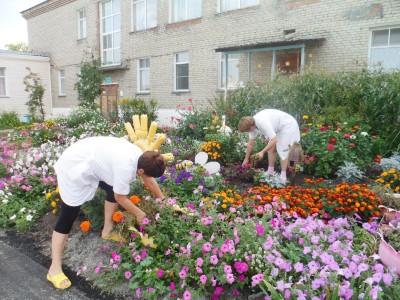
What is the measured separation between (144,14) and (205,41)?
4.74 metres

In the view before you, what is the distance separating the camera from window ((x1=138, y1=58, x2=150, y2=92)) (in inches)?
682

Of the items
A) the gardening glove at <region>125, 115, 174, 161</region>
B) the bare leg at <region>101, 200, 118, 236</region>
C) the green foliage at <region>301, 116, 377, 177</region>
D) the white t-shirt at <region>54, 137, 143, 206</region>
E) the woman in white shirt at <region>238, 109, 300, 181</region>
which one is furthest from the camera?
the green foliage at <region>301, 116, 377, 177</region>

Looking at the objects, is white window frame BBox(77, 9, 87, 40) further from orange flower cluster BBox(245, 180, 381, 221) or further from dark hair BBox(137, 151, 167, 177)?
dark hair BBox(137, 151, 167, 177)

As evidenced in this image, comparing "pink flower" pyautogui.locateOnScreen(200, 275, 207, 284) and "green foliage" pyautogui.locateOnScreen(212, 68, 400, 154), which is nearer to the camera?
"pink flower" pyautogui.locateOnScreen(200, 275, 207, 284)

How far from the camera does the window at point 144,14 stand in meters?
16.6

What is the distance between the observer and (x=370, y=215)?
369 centimetres

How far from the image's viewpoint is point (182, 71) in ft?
50.9

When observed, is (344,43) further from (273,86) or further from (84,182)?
(84,182)

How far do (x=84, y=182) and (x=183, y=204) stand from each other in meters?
1.24

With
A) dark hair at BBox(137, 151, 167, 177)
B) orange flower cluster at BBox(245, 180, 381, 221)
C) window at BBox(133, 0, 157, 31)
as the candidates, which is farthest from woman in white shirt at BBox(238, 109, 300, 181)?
window at BBox(133, 0, 157, 31)

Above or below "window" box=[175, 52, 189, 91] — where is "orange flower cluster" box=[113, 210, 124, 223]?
below

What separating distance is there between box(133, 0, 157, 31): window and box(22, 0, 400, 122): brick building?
5 cm

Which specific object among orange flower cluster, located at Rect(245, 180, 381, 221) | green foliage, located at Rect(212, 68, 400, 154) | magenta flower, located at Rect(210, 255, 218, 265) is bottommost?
magenta flower, located at Rect(210, 255, 218, 265)

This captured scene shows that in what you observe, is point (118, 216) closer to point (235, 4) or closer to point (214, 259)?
point (214, 259)
